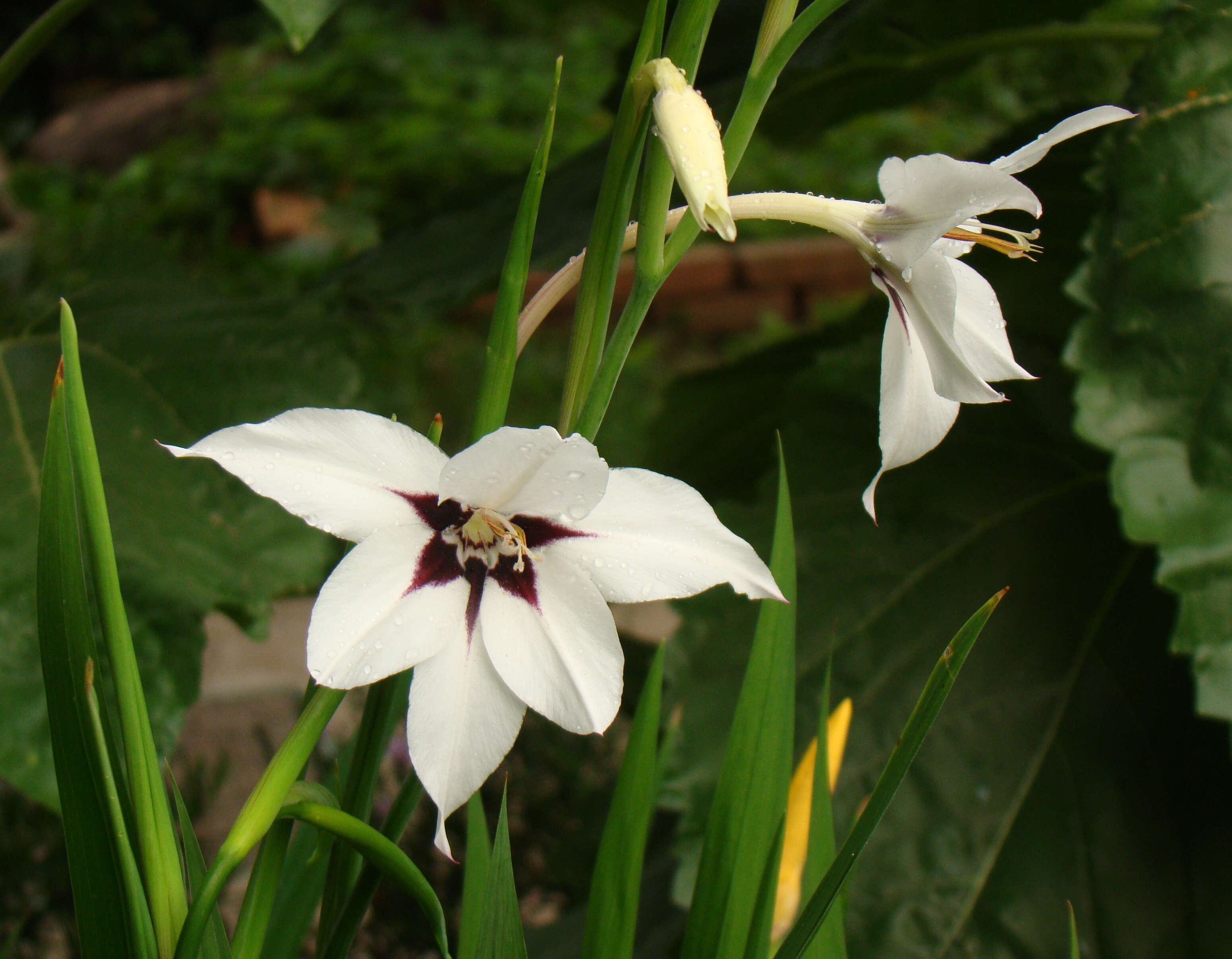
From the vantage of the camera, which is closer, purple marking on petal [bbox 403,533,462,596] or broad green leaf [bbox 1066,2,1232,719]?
purple marking on petal [bbox 403,533,462,596]

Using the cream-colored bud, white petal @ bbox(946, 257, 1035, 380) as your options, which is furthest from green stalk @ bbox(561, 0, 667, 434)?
white petal @ bbox(946, 257, 1035, 380)

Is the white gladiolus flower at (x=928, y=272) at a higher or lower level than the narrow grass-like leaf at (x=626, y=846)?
higher

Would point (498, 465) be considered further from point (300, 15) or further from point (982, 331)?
point (300, 15)

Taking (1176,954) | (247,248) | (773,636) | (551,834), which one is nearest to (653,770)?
(773,636)

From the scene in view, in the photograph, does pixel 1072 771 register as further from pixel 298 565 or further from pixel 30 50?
pixel 30 50

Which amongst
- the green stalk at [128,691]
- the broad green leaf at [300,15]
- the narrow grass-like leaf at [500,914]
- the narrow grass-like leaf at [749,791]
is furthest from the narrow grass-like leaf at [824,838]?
the broad green leaf at [300,15]

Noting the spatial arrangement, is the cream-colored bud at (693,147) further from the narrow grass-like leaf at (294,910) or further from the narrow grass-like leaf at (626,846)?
the narrow grass-like leaf at (294,910)

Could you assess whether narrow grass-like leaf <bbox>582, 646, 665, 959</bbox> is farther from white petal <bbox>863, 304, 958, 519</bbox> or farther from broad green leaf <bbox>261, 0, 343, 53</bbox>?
broad green leaf <bbox>261, 0, 343, 53</bbox>
